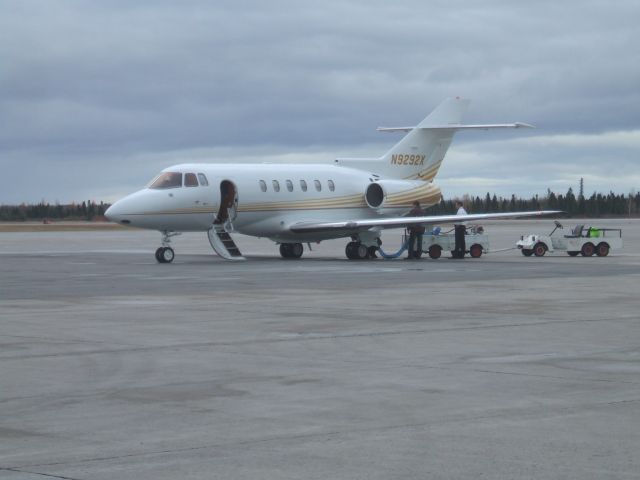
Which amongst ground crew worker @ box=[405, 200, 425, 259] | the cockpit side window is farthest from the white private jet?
ground crew worker @ box=[405, 200, 425, 259]

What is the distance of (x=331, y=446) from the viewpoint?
25.8ft

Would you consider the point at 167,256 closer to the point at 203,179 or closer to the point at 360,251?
the point at 203,179

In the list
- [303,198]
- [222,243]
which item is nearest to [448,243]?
[303,198]

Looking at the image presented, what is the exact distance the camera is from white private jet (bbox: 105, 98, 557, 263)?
1389 inches

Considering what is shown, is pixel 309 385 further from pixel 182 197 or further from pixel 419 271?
pixel 182 197

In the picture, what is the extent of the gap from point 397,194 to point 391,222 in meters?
4.92

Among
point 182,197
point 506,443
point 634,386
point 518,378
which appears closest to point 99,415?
point 506,443

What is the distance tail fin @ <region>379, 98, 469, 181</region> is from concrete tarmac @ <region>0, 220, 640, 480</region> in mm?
20815

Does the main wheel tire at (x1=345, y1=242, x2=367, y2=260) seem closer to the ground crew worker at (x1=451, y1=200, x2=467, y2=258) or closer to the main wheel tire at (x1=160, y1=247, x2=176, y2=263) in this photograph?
the ground crew worker at (x1=451, y1=200, x2=467, y2=258)

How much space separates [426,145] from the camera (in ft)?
141

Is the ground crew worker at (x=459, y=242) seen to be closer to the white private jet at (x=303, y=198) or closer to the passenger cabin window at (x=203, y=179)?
the white private jet at (x=303, y=198)

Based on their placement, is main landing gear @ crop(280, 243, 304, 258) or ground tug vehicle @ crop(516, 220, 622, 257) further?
main landing gear @ crop(280, 243, 304, 258)

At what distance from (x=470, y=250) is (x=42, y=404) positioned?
29.4 metres

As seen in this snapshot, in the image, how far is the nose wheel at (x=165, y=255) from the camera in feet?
113
